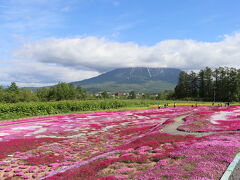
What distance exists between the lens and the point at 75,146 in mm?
20375

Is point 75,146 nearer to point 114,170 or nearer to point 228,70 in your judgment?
point 114,170

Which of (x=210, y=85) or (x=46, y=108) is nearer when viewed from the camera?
(x=46, y=108)

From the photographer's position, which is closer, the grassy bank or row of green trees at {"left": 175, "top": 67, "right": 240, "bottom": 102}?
the grassy bank

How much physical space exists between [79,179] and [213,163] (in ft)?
22.7

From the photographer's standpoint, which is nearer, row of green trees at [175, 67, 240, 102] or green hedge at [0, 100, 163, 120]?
green hedge at [0, 100, 163, 120]

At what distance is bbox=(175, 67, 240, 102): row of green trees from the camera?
439ft

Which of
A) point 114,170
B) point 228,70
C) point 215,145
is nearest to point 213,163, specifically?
point 215,145

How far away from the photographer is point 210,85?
152000 millimetres

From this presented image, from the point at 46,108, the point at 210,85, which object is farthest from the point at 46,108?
the point at 210,85

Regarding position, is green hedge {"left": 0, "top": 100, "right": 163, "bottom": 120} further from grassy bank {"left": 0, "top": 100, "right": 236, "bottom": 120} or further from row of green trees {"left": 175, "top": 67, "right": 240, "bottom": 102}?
row of green trees {"left": 175, "top": 67, "right": 240, "bottom": 102}

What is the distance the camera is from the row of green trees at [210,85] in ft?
439

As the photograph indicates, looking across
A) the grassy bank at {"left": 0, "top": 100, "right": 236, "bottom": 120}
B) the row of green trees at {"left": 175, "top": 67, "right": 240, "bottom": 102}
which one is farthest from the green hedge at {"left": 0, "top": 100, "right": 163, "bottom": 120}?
the row of green trees at {"left": 175, "top": 67, "right": 240, "bottom": 102}

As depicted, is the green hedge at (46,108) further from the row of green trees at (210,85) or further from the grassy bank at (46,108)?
the row of green trees at (210,85)

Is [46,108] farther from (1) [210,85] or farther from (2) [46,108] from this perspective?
(1) [210,85]
